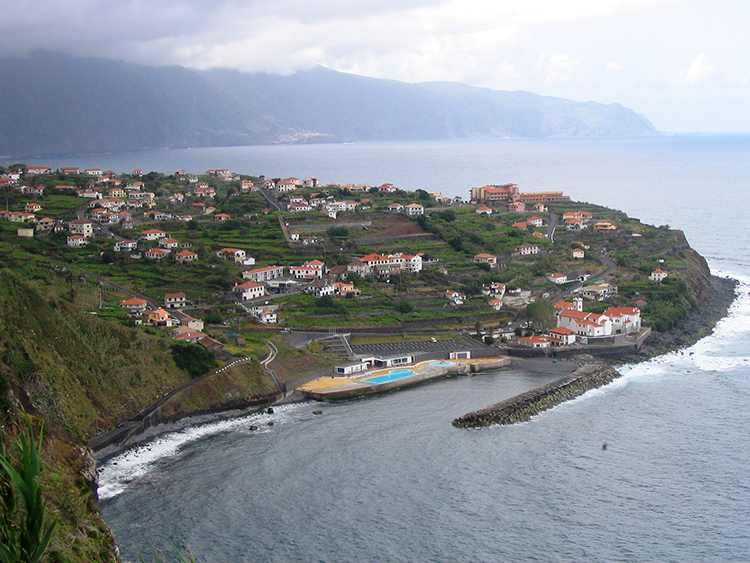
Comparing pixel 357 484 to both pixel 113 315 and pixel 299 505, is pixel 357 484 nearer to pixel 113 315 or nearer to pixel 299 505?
pixel 299 505

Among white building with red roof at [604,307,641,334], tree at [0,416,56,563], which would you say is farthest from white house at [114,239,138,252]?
tree at [0,416,56,563]

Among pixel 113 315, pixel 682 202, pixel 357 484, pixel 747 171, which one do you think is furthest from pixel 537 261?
pixel 747 171

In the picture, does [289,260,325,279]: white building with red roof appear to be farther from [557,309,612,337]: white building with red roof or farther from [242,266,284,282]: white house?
[557,309,612,337]: white building with red roof

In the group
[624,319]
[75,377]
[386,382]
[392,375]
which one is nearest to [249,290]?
[392,375]

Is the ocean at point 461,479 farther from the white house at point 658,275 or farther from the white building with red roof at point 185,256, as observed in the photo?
the white building with red roof at point 185,256

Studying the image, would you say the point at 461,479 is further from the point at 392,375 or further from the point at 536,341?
the point at 536,341

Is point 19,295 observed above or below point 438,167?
below

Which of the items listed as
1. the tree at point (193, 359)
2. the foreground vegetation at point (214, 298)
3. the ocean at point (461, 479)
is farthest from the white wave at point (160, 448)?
the tree at point (193, 359)
